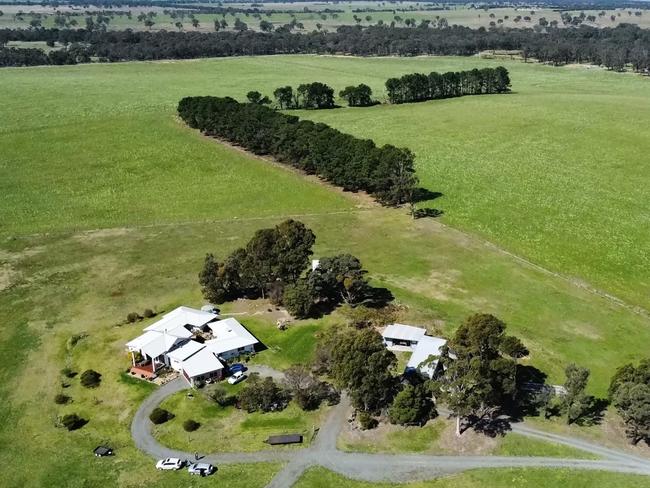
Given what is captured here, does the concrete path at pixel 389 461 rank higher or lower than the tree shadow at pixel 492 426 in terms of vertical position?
lower

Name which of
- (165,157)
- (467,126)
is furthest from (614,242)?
(165,157)

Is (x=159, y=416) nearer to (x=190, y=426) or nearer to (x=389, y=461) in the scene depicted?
(x=190, y=426)

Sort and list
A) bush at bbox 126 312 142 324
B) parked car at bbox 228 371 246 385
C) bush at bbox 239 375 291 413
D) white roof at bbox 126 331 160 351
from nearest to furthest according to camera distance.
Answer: bush at bbox 239 375 291 413 < parked car at bbox 228 371 246 385 < white roof at bbox 126 331 160 351 < bush at bbox 126 312 142 324

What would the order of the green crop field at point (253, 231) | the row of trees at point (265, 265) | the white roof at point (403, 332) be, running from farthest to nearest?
the row of trees at point (265, 265) → the white roof at point (403, 332) → the green crop field at point (253, 231)

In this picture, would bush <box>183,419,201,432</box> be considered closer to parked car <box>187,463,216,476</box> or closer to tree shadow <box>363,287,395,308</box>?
parked car <box>187,463,216,476</box>

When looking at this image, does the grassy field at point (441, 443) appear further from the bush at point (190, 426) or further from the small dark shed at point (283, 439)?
the bush at point (190, 426)

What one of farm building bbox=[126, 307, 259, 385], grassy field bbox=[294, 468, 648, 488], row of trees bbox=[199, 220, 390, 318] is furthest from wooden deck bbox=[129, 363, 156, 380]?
grassy field bbox=[294, 468, 648, 488]

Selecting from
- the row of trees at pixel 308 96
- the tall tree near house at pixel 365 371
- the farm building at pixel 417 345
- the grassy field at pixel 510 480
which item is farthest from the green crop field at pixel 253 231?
the row of trees at pixel 308 96
